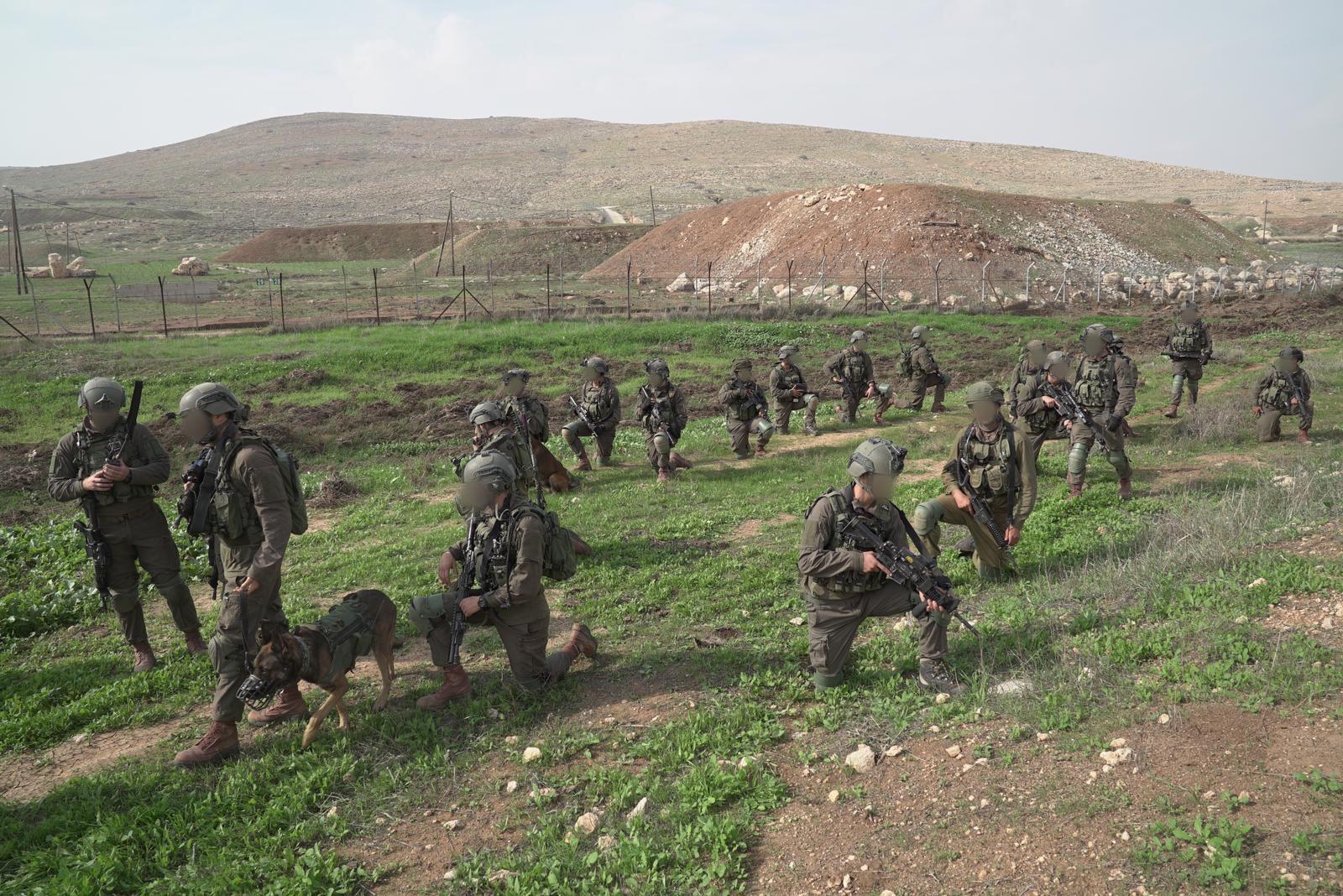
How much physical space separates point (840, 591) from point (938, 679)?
2.83 ft

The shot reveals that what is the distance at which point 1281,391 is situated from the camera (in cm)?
1241

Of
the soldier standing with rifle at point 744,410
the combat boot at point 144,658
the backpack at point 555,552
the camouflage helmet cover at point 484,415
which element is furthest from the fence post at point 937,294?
the combat boot at point 144,658

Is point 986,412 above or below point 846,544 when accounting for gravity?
above

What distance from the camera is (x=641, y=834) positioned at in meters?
4.48

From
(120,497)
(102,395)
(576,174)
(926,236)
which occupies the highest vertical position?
(576,174)

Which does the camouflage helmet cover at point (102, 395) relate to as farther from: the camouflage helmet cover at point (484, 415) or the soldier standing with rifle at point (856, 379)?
the soldier standing with rifle at point (856, 379)

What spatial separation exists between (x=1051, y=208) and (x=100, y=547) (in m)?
44.3

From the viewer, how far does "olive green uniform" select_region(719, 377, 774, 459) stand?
44.3 feet

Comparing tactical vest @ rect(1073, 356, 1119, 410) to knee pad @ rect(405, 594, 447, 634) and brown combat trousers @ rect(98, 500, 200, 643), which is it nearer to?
knee pad @ rect(405, 594, 447, 634)

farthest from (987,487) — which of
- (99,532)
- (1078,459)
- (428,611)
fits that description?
(99,532)

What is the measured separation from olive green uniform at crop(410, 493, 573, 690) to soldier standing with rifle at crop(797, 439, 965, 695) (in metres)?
1.80

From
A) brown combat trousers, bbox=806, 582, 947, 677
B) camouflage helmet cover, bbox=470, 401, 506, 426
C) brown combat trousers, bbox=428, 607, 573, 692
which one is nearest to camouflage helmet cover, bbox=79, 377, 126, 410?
camouflage helmet cover, bbox=470, 401, 506, 426

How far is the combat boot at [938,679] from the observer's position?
18.2ft

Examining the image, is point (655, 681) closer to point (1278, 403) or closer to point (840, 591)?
point (840, 591)
